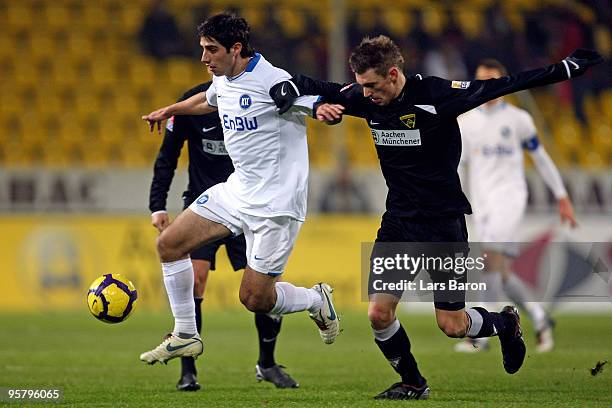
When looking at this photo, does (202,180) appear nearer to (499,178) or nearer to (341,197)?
(499,178)

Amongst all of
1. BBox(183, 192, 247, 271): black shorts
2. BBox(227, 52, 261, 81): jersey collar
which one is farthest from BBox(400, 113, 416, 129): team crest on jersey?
BBox(183, 192, 247, 271): black shorts

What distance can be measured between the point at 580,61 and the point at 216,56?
222 cm

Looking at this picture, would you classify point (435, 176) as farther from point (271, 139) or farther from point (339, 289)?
point (339, 289)

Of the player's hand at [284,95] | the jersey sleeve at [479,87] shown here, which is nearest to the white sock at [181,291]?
the player's hand at [284,95]

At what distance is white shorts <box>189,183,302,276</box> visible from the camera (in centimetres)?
716

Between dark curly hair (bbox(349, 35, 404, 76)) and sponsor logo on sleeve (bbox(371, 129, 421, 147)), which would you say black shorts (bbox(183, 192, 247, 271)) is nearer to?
sponsor logo on sleeve (bbox(371, 129, 421, 147))

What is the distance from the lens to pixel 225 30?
7.00m

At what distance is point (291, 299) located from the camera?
732 cm

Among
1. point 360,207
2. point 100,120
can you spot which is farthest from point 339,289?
point 100,120

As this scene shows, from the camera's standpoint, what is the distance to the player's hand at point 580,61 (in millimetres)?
6531

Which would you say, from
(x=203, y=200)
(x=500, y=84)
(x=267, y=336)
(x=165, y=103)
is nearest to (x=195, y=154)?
(x=203, y=200)

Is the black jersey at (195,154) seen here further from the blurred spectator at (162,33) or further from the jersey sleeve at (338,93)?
the blurred spectator at (162,33)

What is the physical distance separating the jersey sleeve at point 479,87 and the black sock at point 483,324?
1294 millimetres

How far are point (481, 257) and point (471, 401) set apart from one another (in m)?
3.79
